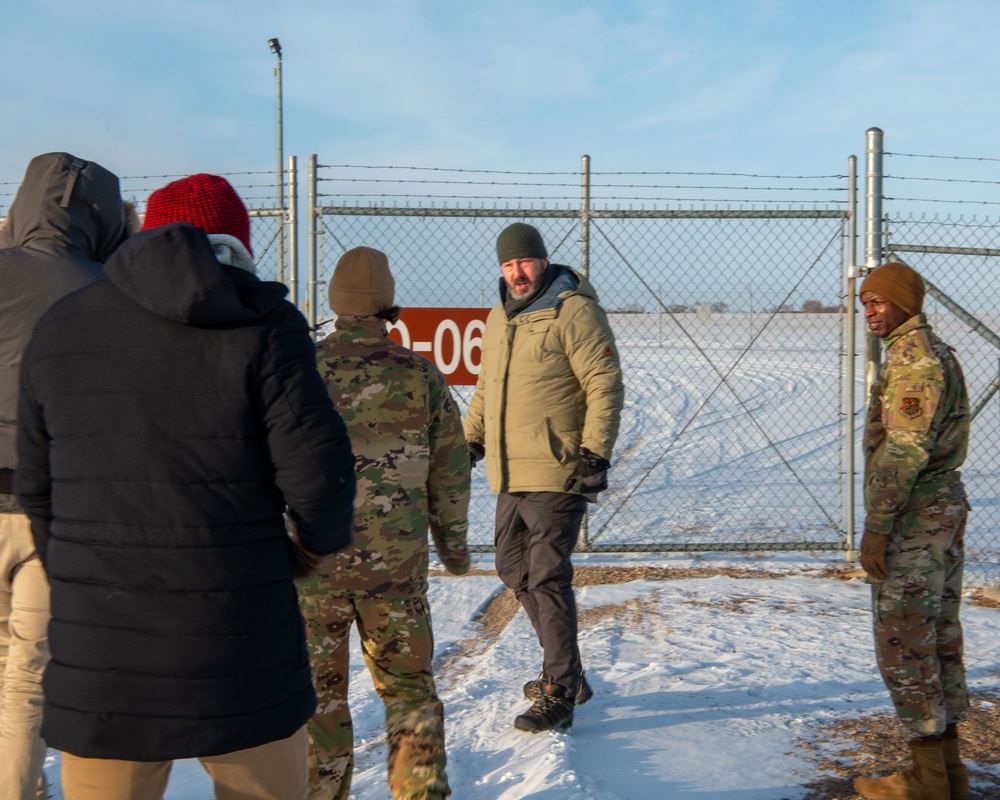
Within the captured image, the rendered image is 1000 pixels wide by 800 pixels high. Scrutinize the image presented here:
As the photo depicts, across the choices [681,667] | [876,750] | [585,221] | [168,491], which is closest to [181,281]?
[168,491]

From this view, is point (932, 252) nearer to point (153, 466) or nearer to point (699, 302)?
point (699, 302)

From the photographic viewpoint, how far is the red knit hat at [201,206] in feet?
6.50

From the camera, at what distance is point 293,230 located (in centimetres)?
607

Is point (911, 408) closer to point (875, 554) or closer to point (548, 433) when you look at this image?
point (875, 554)

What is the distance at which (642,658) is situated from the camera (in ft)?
14.8

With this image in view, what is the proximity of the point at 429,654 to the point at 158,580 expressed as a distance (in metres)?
1.24

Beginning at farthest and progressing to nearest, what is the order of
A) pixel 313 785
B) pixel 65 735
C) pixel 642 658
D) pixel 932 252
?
1. pixel 932 252
2. pixel 642 658
3. pixel 313 785
4. pixel 65 735

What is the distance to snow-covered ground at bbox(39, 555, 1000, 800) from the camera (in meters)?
3.30

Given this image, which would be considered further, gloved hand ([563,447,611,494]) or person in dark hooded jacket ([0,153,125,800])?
gloved hand ([563,447,611,494])

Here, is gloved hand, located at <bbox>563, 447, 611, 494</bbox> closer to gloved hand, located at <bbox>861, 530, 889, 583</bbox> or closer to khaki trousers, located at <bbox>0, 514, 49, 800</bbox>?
gloved hand, located at <bbox>861, 530, 889, 583</bbox>

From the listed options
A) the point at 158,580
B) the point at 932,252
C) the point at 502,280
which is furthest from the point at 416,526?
the point at 932,252

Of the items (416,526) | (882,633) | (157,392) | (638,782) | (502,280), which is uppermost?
(502,280)

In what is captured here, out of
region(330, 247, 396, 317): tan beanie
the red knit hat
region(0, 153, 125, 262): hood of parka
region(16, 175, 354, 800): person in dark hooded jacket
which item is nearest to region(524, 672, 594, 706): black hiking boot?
region(330, 247, 396, 317): tan beanie

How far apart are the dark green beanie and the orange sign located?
195 centimetres
